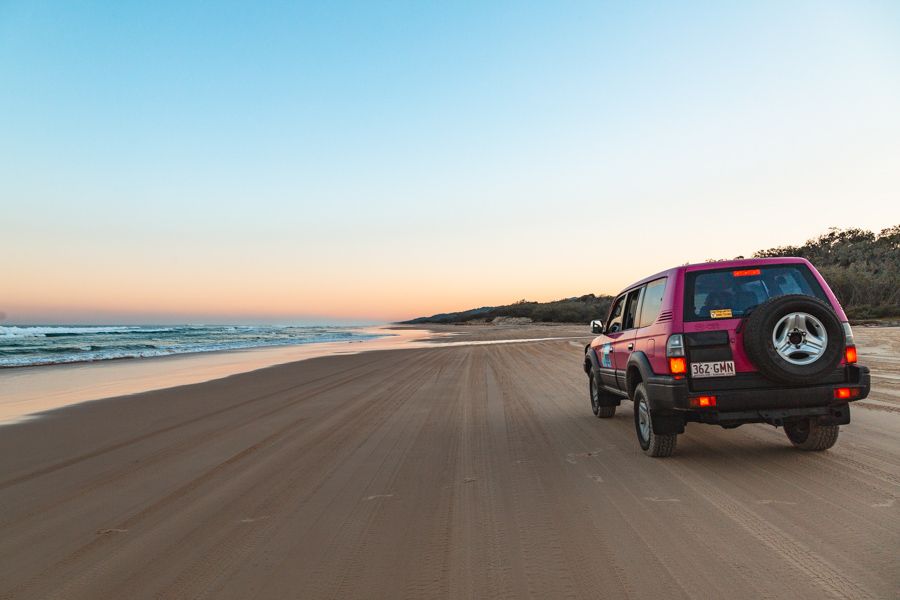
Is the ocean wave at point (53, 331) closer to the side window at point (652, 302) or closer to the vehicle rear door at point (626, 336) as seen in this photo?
the vehicle rear door at point (626, 336)

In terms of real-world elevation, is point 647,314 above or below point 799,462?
above

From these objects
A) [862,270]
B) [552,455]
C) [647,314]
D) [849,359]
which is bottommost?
[552,455]

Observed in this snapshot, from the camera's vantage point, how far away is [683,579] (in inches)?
129

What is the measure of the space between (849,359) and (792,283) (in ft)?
2.90

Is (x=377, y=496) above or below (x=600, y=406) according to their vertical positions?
below

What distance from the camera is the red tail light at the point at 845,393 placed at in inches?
220

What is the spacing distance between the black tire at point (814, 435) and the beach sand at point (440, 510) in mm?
148

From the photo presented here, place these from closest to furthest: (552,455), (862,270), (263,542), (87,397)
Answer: (263,542), (552,455), (87,397), (862,270)

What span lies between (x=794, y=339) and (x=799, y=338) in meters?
0.06

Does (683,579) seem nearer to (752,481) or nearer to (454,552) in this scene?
(454,552)

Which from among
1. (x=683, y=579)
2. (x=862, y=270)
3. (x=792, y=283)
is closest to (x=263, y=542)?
(x=683, y=579)

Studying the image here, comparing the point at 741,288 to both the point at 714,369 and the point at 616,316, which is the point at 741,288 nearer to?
the point at 714,369

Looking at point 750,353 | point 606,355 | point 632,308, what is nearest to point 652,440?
point 750,353

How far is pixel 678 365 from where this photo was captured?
575cm
